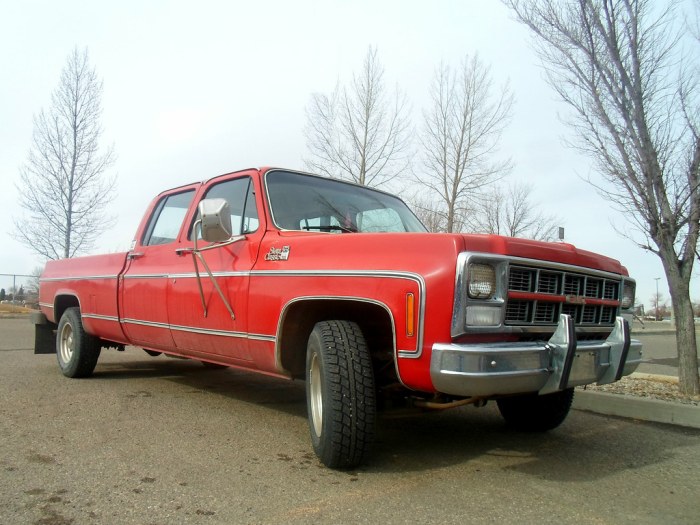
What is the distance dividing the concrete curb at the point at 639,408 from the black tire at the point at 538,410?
1.28 metres

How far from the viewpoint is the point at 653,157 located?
251 inches

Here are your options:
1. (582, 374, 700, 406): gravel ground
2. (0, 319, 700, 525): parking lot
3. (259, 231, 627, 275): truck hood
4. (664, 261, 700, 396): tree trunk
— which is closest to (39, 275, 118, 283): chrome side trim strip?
(0, 319, 700, 525): parking lot

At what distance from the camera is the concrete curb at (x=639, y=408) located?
502 centimetres

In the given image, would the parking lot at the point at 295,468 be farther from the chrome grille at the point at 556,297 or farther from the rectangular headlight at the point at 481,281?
the rectangular headlight at the point at 481,281

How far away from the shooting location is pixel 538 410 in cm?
441

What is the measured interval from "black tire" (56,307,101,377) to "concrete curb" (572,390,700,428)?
5149 millimetres

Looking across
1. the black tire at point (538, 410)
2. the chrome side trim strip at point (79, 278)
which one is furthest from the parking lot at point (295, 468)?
the chrome side trim strip at point (79, 278)

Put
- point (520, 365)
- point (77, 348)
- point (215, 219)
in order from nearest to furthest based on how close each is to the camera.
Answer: point (520, 365) < point (215, 219) < point (77, 348)

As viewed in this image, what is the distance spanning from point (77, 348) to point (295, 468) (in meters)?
3.91

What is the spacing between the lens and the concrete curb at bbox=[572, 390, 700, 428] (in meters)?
5.02

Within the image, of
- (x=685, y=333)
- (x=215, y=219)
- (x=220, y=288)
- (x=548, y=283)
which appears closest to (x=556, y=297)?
(x=548, y=283)

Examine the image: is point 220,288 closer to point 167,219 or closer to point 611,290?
point 167,219

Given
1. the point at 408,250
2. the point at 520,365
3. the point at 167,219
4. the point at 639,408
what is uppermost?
the point at 167,219

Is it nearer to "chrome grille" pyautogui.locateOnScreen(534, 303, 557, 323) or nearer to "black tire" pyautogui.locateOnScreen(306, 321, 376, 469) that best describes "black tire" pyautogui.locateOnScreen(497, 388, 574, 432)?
"chrome grille" pyautogui.locateOnScreen(534, 303, 557, 323)
